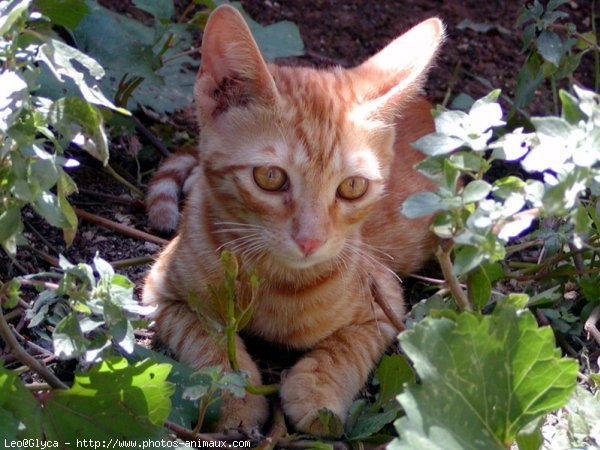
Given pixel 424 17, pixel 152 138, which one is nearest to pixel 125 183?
pixel 152 138

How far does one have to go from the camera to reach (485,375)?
1.85 meters

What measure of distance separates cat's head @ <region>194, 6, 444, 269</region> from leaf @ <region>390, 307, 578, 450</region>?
1.97 ft

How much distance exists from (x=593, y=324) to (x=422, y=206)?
43.1 inches

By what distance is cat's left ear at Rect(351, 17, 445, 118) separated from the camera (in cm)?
252

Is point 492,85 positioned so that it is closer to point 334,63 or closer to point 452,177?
point 334,63

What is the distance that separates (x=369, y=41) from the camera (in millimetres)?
4395

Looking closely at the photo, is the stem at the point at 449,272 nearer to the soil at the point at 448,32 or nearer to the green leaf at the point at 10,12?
the green leaf at the point at 10,12

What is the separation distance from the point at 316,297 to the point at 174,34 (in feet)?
→ 4.16

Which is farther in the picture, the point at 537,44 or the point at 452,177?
the point at 537,44

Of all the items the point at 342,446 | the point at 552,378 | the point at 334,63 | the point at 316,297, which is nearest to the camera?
the point at 552,378

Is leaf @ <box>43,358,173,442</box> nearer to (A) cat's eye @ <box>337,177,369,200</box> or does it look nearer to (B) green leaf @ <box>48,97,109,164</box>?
(B) green leaf @ <box>48,97,109,164</box>

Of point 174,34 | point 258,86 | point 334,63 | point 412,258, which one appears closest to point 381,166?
point 258,86

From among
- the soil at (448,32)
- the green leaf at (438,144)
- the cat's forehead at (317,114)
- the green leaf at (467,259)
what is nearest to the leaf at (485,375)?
the green leaf at (467,259)

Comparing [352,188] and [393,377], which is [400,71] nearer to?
[352,188]
